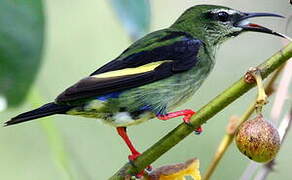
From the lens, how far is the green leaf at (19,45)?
7.04 feet

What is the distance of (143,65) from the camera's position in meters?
3.37

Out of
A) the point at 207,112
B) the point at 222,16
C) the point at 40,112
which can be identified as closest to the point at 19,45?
the point at 207,112

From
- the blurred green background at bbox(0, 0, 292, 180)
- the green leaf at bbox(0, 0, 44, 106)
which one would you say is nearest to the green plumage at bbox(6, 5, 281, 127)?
the green leaf at bbox(0, 0, 44, 106)

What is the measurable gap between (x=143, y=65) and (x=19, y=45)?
122 cm

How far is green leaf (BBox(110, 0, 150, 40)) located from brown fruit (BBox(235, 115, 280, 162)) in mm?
516

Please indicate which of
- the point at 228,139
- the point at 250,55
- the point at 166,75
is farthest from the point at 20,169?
the point at 228,139

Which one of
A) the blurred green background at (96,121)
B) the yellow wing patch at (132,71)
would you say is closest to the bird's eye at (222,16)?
the yellow wing patch at (132,71)

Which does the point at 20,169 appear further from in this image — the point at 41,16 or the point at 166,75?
the point at 41,16

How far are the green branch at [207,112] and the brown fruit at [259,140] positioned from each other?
4.3 inches

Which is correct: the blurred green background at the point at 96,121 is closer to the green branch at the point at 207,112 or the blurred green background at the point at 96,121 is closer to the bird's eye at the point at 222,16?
the bird's eye at the point at 222,16

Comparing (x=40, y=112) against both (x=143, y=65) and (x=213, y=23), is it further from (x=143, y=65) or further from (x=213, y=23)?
(x=213, y=23)

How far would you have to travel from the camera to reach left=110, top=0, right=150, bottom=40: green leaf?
2516 millimetres

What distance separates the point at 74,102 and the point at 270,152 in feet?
3.84

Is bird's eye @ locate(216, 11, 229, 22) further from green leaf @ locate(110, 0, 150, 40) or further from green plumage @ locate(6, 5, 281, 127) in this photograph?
green leaf @ locate(110, 0, 150, 40)
